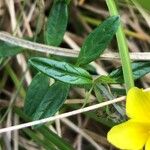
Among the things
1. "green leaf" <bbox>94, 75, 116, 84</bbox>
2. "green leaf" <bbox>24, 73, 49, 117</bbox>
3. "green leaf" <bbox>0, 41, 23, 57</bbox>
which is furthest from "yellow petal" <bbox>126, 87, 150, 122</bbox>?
"green leaf" <bbox>0, 41, 23, 57</bbox>

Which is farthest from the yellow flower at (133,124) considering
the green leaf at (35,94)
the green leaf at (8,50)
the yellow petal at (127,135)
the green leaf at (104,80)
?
the green leaf at (8,50)

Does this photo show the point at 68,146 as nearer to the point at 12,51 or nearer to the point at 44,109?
the point at 44,109

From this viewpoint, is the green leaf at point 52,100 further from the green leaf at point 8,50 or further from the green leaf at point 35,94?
the green leaf at point 8,50

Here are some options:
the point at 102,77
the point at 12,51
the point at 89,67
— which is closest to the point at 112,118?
the point at 102,77

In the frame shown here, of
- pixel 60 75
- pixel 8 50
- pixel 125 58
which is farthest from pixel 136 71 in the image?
pixel 8 50

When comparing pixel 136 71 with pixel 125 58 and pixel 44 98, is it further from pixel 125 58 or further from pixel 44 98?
pixel 44 98
